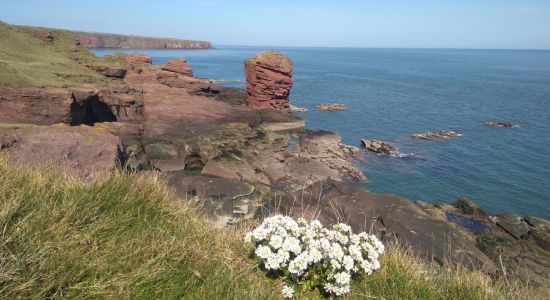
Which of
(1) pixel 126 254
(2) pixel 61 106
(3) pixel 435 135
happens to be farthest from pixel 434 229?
(3) pixel 435 135

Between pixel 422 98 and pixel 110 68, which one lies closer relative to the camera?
pixel 110 68

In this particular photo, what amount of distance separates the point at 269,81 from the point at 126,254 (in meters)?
56.2

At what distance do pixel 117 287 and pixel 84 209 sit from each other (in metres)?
2.04

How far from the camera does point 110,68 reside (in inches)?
1975

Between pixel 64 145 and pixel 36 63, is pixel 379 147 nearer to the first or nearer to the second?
pixel 64 145

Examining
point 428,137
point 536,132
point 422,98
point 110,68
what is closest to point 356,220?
point 428,137

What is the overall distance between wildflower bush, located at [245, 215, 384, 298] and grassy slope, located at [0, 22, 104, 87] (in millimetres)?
30478

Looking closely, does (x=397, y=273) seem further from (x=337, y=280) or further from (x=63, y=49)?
(x=63, y=49)

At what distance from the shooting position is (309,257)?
238 inches

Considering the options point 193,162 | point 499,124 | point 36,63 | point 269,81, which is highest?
point 36,63

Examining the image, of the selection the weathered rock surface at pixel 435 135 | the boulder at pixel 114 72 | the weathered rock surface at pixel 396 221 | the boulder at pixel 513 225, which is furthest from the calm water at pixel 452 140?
the boulder at pixel 114 72

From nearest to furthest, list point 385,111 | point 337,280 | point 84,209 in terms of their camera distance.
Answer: point 337,280 < point 84,209 < point 385,111

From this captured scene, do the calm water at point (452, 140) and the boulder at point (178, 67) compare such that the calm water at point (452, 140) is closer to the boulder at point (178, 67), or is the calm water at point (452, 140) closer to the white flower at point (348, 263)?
the boulder at point (178, 67)

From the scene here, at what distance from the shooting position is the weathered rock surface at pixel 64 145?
17.1 meters
